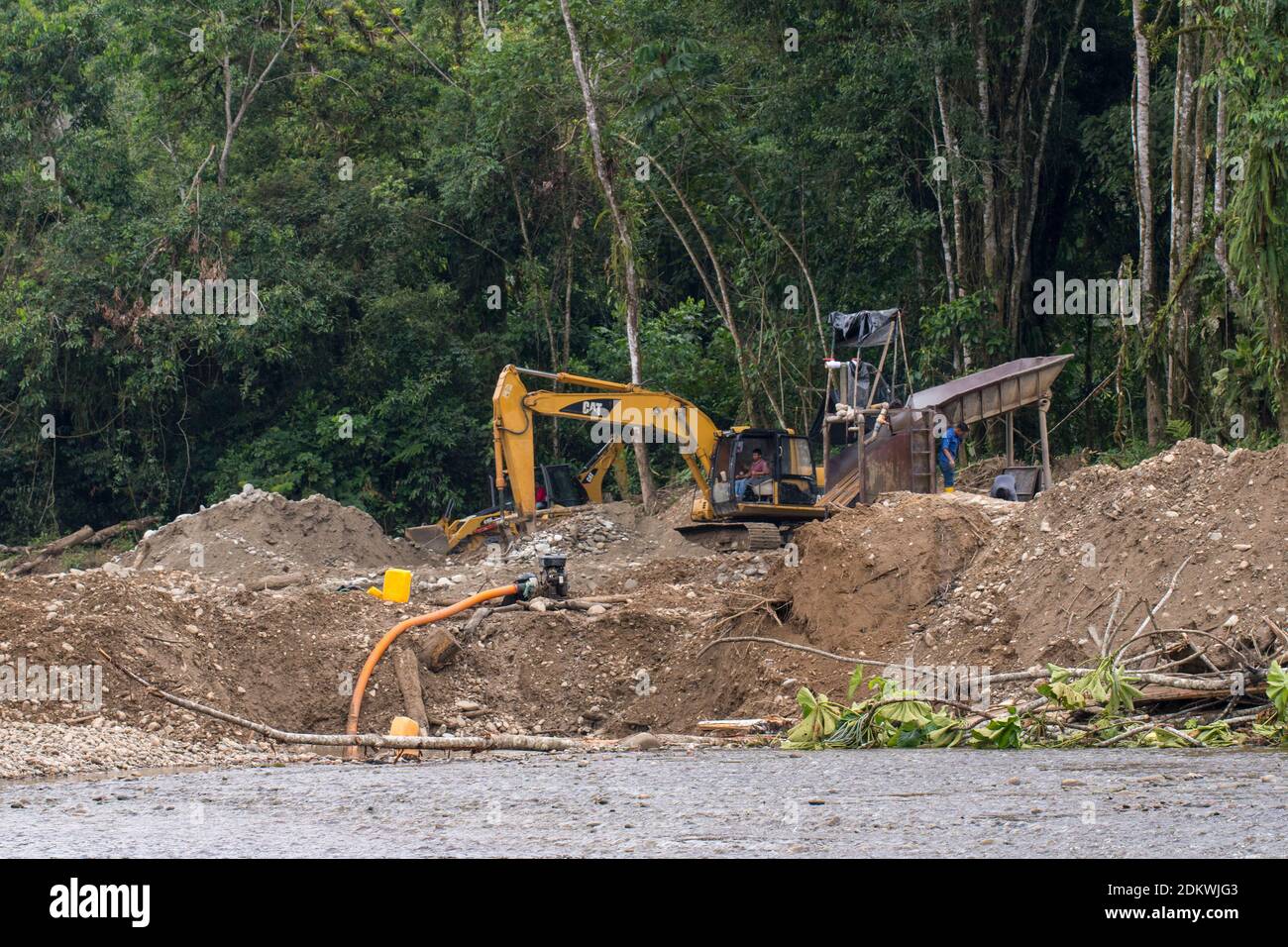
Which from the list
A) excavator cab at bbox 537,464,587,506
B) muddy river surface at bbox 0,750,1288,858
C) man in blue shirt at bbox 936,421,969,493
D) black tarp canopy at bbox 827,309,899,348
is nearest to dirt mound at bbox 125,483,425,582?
excavator cab at bbox 537,464,587,506

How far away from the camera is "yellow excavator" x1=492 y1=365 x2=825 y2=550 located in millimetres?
21969

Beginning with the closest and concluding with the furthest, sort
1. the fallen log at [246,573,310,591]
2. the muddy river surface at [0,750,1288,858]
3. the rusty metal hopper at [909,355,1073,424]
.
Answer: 1. the muddy river surface at [0,750,1288,858]
2. the rusty metal hopper at [909,355,1073,424]
3. the fallen log at [246,573,310,591]

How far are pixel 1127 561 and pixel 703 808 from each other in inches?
266

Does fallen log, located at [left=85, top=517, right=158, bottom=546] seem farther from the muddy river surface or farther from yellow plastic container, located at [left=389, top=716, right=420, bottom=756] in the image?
the muddy river surface

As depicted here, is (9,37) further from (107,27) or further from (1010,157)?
(1010,157)

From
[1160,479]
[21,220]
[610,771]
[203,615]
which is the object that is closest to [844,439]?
[1160,479]

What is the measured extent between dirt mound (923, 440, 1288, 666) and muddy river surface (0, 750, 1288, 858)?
277cm

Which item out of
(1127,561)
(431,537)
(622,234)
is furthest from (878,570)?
(622,234)

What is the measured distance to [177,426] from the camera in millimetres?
33500

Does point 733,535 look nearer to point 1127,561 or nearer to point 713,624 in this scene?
point 713,624

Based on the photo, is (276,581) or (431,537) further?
(431,537)

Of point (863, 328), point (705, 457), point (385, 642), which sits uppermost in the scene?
point (863, 328)

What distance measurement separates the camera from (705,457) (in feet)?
79.7
